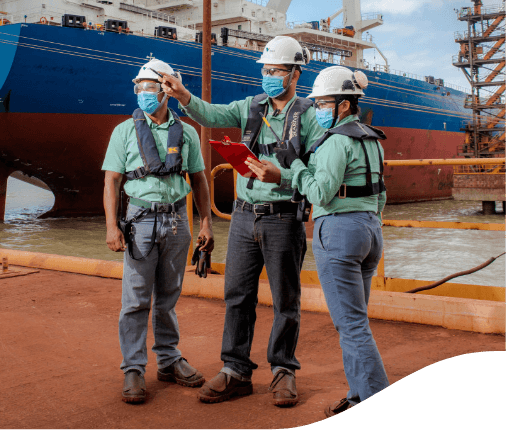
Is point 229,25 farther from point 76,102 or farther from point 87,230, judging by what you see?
point 87,230

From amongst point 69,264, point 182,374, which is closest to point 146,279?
point 182,374

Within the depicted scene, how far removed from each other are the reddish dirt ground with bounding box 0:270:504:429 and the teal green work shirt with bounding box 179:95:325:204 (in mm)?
931

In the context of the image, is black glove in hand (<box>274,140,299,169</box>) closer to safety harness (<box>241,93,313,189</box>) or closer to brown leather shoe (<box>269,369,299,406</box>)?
safety harness (<box>241,93,313,189</box>)

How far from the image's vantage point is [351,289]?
6.36ft

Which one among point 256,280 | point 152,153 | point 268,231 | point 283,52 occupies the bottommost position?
point 256,280

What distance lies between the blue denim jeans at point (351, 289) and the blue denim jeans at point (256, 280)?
0.42 metres

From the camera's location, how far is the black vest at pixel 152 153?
8.20ft

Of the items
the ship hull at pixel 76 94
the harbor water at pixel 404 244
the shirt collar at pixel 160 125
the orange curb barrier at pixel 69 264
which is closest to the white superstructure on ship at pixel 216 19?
the ship hull at pixel 76 94

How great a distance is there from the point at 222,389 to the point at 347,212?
102 cm

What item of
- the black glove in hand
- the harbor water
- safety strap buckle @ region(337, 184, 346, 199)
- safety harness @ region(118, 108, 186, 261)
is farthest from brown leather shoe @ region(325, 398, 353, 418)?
the harbor water

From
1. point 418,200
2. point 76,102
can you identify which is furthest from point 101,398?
point 418,200

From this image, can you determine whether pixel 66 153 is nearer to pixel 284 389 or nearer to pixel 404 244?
pixel 404 244

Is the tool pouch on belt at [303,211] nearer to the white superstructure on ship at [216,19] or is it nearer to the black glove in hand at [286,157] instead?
the black glove in hand at [286,157]

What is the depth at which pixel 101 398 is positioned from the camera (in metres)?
2.38
